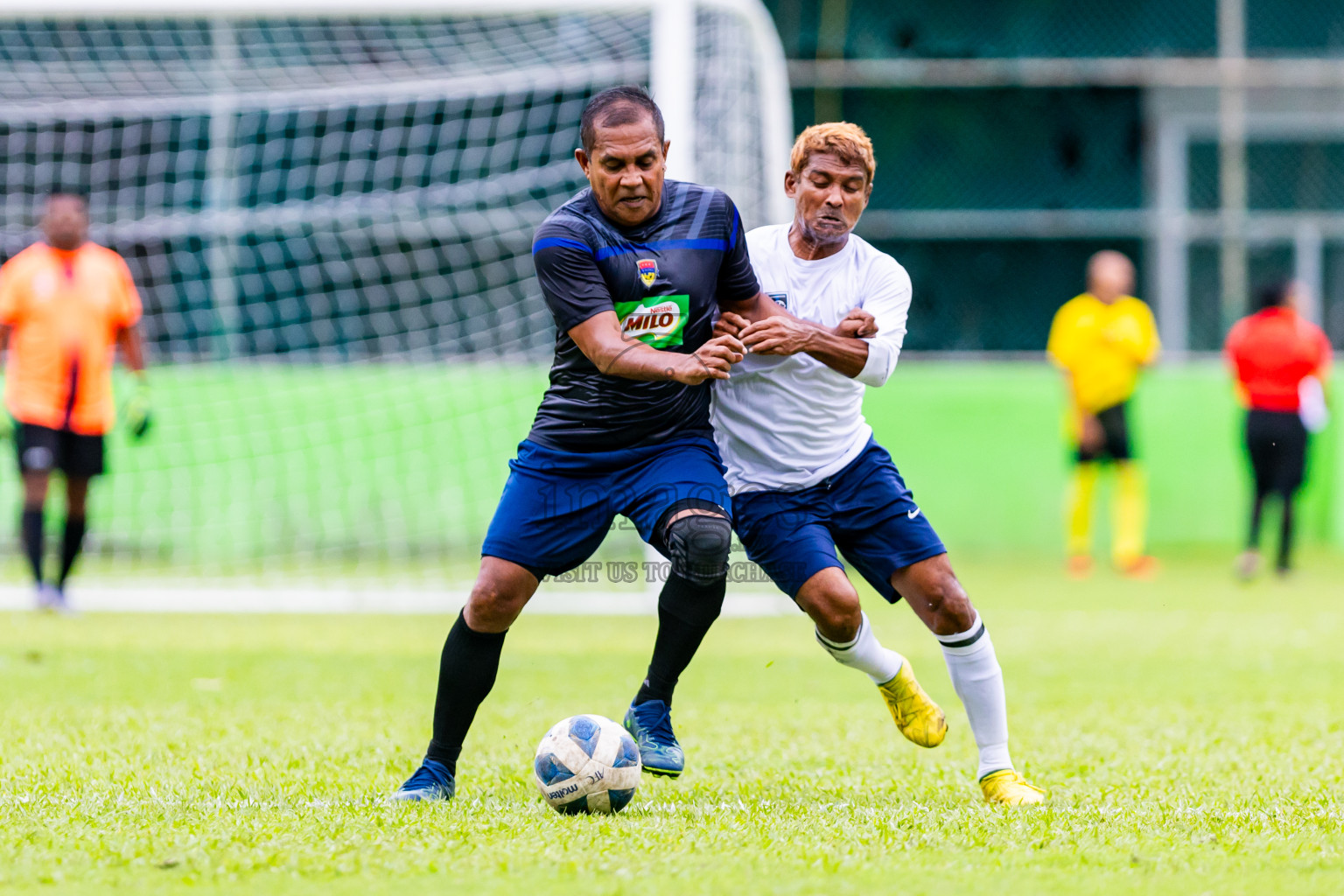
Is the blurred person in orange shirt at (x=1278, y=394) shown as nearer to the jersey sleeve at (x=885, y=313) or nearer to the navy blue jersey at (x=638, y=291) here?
the jersey sleeve at (x=885, y=313)

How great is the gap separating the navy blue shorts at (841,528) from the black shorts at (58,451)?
5561 mm

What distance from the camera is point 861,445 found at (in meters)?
4.68

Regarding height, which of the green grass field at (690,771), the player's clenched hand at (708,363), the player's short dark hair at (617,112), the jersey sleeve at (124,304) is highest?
the player's short dark hair at (617,112)

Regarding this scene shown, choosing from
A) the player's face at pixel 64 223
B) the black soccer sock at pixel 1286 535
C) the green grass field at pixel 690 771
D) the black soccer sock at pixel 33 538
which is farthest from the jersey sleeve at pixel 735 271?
the black soccer sock at pixel 1286 535

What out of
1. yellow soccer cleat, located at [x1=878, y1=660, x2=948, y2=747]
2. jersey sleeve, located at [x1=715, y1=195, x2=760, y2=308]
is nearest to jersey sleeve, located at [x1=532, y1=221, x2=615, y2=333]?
jersey sleeve, located at [x1=715, y1=195, x2=760, y2=308]

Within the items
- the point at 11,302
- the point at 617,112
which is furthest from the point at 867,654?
the point at 11,302

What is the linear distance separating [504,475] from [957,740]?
6.94 metres

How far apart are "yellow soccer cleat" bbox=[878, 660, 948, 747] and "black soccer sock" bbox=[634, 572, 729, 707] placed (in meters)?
0.59

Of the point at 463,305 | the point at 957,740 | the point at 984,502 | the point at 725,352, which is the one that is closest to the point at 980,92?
the point at 984,502

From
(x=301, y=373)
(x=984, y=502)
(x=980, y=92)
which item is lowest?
(x=984, y=502)

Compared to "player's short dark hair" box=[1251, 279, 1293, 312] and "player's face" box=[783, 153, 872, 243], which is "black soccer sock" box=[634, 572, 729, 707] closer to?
"player's face" box=[783, 153, 872, 243]

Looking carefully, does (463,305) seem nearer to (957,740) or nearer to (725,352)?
(957,740)

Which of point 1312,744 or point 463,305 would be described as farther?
point 463,305

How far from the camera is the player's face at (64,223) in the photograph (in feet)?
29.0
